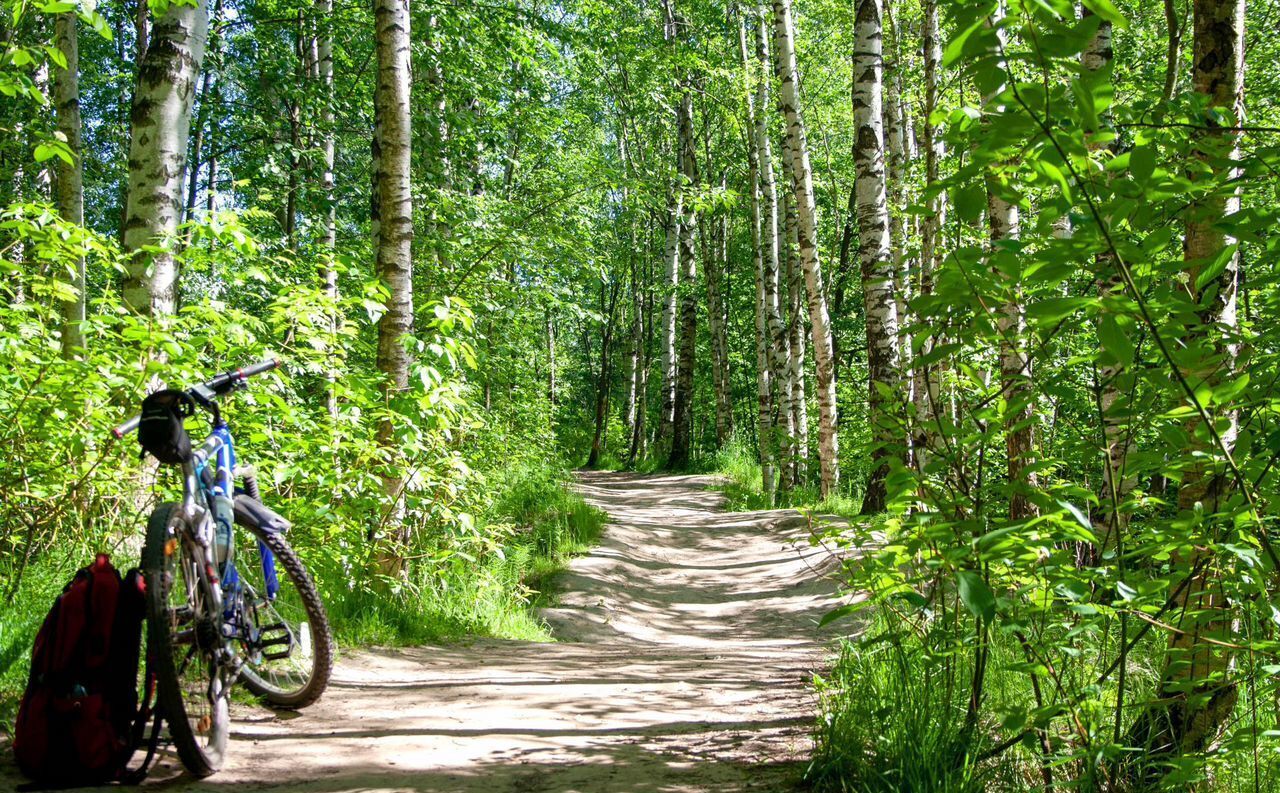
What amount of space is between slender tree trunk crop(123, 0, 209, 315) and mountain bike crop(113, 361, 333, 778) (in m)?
2.06

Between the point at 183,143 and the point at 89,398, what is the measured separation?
6.42 feet

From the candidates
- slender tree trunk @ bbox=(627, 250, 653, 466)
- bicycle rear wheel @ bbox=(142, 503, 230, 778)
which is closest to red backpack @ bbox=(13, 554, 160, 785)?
bicycle rear wheel @ bbox=(142, 503, 230, 778)

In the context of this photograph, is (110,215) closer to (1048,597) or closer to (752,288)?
(752,288)

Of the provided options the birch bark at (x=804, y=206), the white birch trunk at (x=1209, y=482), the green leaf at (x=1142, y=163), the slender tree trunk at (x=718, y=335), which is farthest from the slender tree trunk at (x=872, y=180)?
the slender tree trunk at (x=718, y=335)

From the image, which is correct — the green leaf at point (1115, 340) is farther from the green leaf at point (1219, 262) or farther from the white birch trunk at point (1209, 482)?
the white birch trunk at point (1209, 482)

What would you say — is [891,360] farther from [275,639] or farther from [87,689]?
[87,689]

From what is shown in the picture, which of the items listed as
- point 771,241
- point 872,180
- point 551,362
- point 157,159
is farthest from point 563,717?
point 551,362

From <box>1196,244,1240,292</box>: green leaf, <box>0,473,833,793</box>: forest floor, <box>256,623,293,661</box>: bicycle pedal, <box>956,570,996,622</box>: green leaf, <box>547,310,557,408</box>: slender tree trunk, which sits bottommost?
<box>0,473,833,793</box>: forest floor

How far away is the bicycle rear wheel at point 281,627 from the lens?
11.4 feet

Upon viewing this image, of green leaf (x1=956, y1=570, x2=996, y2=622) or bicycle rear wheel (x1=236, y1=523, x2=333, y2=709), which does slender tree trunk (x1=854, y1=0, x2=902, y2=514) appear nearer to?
bicycle rear wheel (x1=236, y1=523, x2=333, y2=709)

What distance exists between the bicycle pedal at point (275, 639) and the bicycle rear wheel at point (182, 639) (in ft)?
0.95

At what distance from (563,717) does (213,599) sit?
1.74 metres

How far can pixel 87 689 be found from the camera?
2.73 metres

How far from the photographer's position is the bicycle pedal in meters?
3.46
